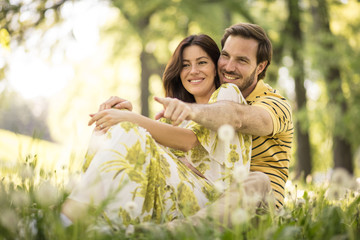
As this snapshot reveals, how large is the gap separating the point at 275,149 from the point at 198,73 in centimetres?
95

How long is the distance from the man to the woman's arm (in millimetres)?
→ 200

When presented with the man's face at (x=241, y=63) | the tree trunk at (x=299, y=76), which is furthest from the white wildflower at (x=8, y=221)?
the tree trunk at (x=299, y=76)

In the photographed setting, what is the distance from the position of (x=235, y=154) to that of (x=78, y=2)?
521 cm

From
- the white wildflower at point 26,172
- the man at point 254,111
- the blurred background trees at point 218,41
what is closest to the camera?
the white wildflower at point 26,172

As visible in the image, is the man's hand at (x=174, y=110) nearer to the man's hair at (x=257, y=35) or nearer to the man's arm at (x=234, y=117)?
the man's arm at (x=234, y=117)

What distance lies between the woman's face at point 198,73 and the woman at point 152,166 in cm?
74

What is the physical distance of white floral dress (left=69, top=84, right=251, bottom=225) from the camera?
185 cm

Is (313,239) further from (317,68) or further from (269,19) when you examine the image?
(269,19)

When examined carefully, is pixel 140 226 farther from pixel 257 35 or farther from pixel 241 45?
pixel 257 35

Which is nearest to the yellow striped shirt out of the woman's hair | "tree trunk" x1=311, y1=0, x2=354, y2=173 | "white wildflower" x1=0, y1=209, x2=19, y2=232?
the woman's hair

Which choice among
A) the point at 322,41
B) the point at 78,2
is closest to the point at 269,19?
the point at 322,41

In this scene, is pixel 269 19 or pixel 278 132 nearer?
pixel 278 132

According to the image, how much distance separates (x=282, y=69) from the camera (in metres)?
10.3

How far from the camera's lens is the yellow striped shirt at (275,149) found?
8.10 feet
